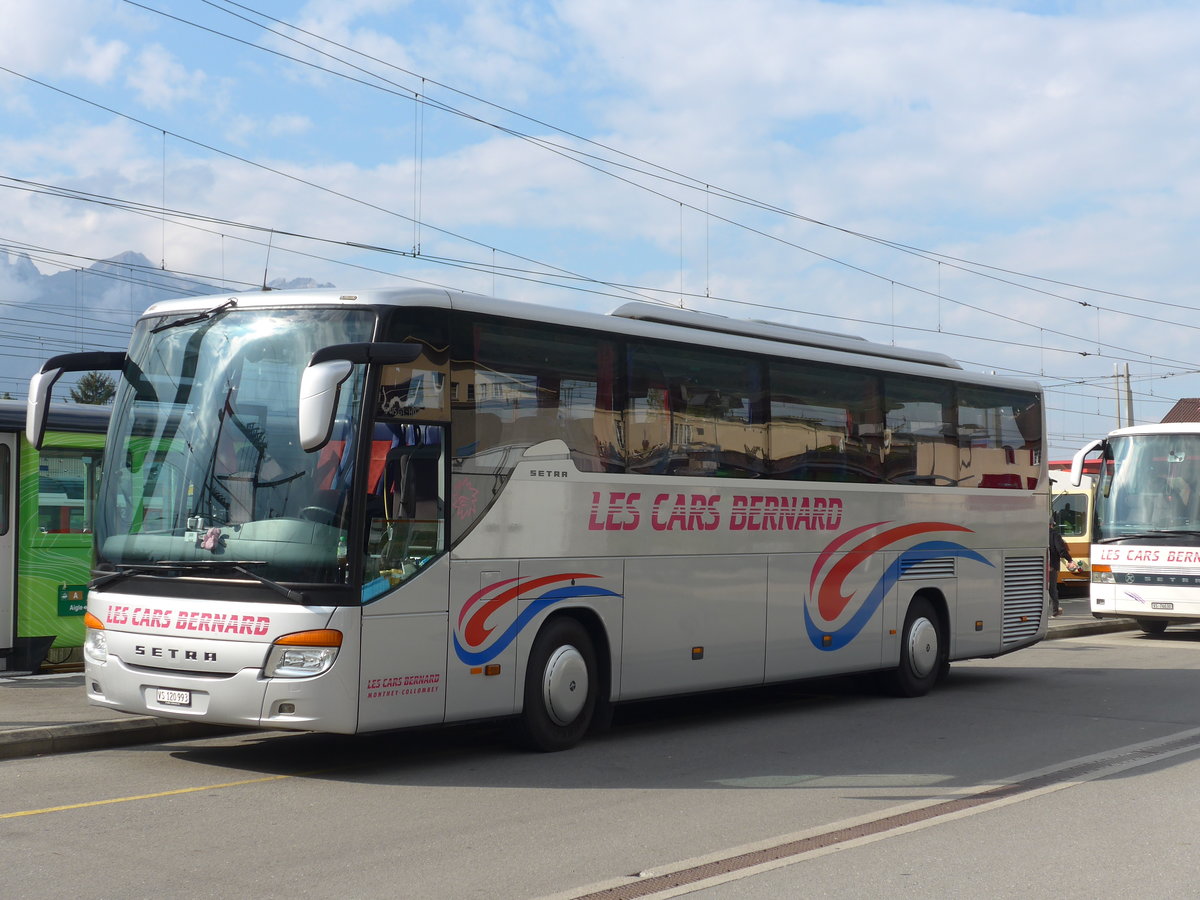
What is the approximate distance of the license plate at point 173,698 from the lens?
354 inches

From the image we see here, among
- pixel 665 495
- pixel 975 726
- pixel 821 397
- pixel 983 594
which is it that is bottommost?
pixel 975 726

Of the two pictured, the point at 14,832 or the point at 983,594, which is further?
the point at 983,594

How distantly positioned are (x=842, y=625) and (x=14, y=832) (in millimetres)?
8348

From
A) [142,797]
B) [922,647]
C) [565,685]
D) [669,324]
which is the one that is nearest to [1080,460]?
[922,647]

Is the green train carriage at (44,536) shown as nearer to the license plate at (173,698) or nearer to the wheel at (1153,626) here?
the license plate at (173,698)

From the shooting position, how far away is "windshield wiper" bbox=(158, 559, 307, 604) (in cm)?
879

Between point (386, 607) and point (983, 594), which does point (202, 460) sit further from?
point (983, 594)

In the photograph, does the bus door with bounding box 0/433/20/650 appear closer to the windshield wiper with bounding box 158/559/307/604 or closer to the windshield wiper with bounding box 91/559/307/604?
the windshield wiper with bounding box 91/559/307/604

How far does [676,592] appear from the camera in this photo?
38.2ft

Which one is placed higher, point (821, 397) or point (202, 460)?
point (821, 397)

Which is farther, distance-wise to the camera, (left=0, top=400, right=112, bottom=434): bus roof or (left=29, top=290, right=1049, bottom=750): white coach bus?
(left=0, top=400, right=112, bottom=434): bus roof

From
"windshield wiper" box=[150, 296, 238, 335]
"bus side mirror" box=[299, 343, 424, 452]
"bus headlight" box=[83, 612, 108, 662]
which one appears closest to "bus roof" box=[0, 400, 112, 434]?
"windshield wiper" box=[150, 296, 238, 335]

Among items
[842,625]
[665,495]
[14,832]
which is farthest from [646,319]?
[14,832]

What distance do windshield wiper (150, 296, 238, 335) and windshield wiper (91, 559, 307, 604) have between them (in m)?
1.70
